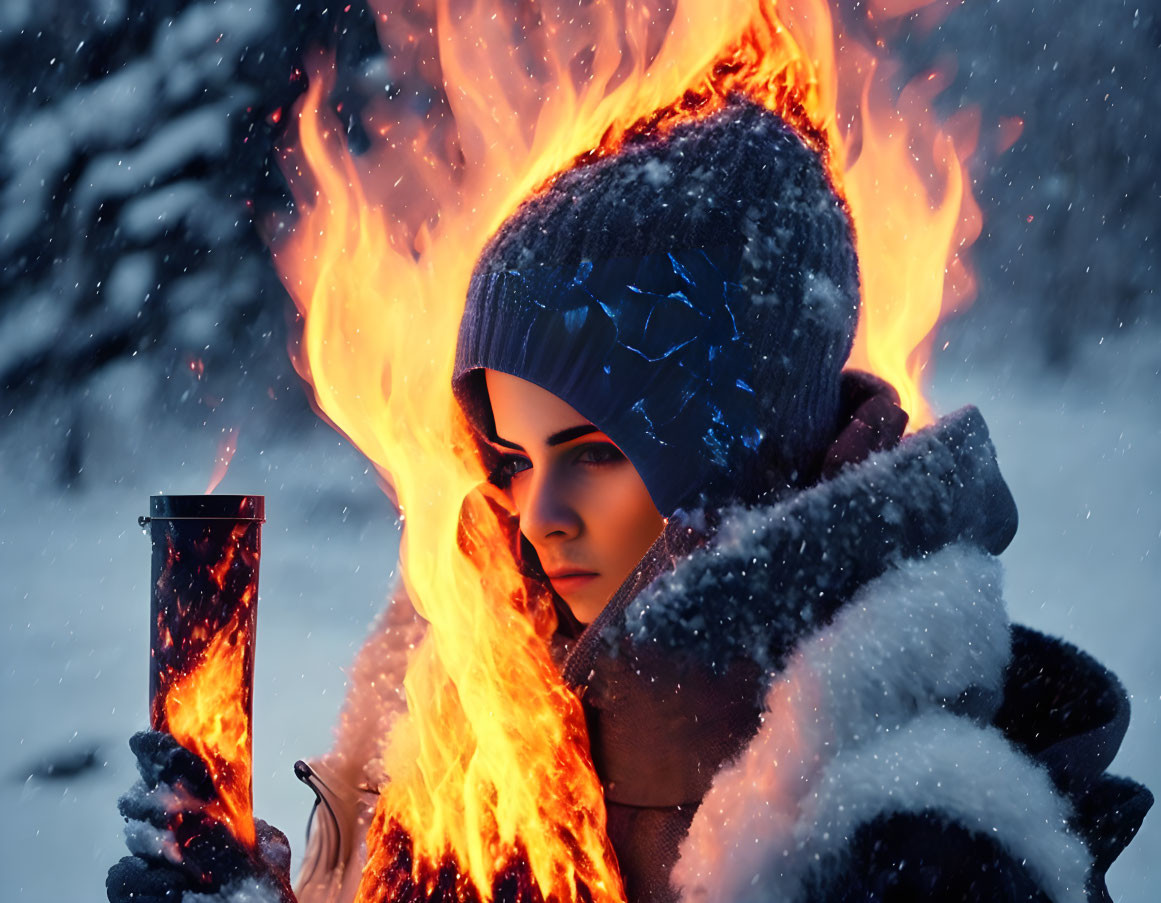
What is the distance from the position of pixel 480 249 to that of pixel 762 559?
70cm

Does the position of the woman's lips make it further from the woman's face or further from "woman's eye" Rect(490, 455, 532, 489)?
"woman's eye" Rect(490, 455, 532, 489)

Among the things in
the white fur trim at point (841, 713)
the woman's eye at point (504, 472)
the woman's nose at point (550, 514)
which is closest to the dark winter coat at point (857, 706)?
the white fur trim at point (841, 713)

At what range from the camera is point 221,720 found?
3.83 feet

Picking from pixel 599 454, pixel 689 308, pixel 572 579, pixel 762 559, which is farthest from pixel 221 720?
pixel 689 308

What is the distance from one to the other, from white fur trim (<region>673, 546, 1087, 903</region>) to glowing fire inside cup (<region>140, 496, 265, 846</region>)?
1.86 ft

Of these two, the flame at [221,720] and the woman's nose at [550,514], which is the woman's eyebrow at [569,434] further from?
the flame at [221,720]

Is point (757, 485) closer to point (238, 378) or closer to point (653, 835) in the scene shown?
point (653, 835)

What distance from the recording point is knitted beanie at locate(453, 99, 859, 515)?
124 centimetres

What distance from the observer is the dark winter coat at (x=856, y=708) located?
950 mm

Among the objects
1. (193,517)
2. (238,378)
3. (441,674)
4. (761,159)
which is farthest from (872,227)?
(238,378)

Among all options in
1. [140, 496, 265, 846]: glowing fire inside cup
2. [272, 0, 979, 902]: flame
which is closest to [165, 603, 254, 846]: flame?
[140, 496, 265, 846]: glowing fire inside cup

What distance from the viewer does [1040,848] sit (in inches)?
37.4

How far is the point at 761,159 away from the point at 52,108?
143cm

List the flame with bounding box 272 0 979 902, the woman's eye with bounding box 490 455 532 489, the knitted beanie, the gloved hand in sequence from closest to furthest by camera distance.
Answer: the gloved hand → the knitted beanie → the flame with bounding box 272 0 979 902 → the woman's eye with bounding box 490 455 532 489
